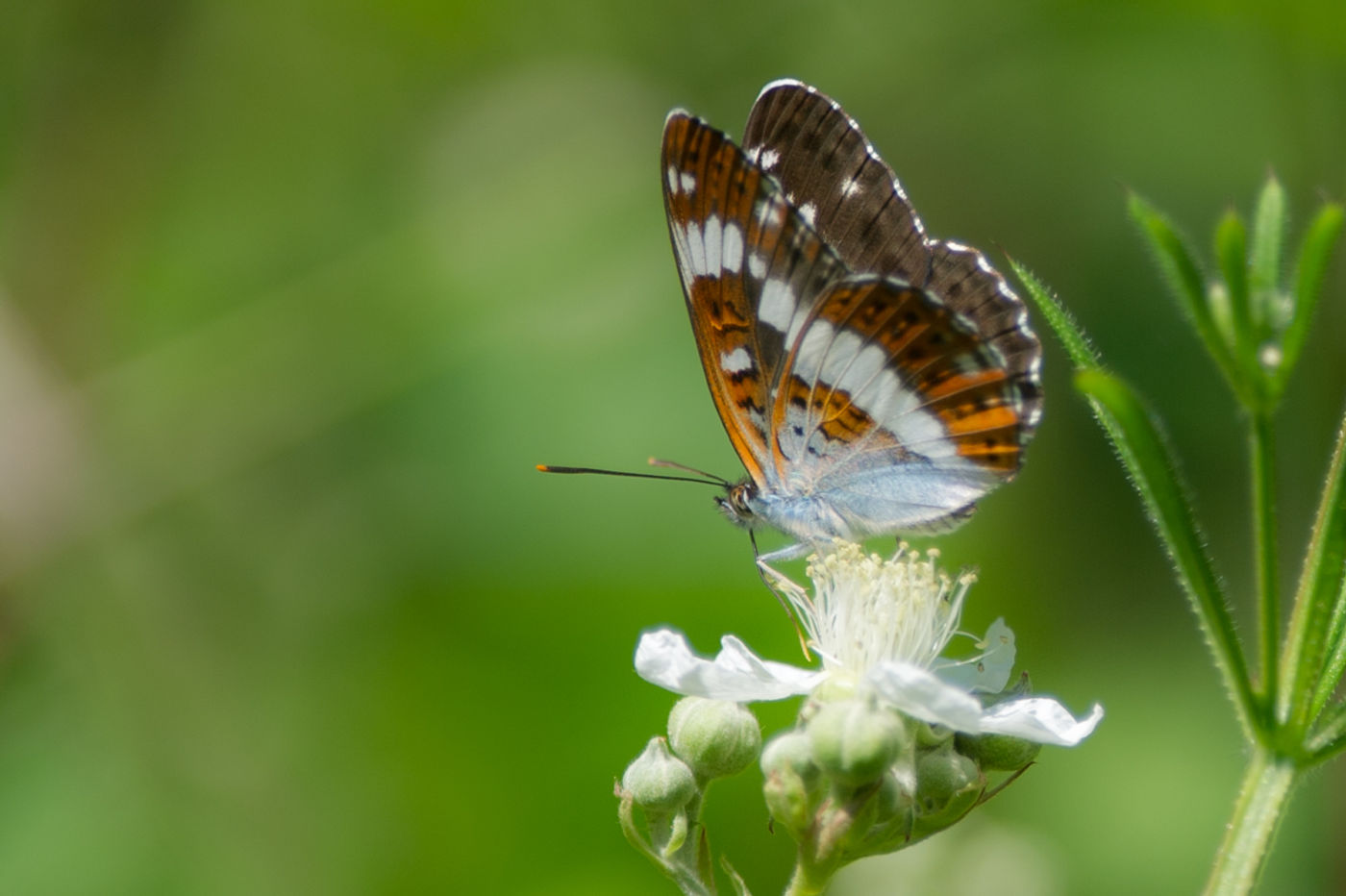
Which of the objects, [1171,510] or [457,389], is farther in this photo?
[457,389]

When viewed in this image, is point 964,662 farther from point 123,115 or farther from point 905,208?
point 123,115

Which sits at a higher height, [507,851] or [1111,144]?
[1111,144]

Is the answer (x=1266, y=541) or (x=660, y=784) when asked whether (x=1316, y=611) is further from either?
(x=660, y=784)

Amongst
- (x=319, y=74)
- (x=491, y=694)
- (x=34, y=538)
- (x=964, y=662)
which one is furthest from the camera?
(x=319, y=74)

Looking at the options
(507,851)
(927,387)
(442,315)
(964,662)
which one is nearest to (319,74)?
(442,315)

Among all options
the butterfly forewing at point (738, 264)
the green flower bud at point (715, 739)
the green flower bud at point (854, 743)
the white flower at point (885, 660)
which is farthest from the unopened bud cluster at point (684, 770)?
the butterfly forewing at point (738, 264)

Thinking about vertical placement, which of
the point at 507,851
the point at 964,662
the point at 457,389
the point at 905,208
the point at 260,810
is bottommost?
the point at 507,851
